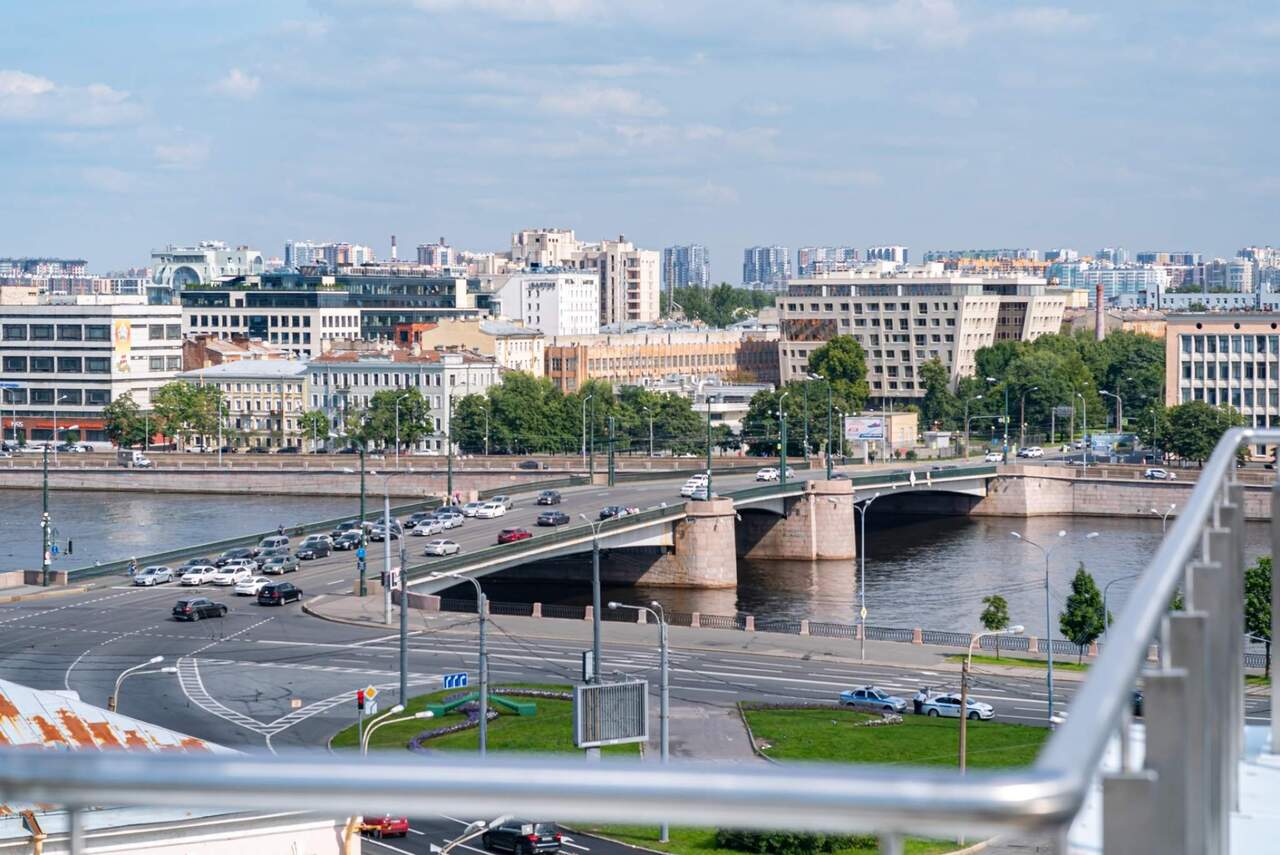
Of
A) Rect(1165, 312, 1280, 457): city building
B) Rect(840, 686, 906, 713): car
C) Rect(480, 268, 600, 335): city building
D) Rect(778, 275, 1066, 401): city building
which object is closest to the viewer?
Rect(840, 686, 906, 713): car

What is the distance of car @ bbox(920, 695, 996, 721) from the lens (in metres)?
31.6

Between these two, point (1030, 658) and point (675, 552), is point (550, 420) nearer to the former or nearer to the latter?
point (675, 552)

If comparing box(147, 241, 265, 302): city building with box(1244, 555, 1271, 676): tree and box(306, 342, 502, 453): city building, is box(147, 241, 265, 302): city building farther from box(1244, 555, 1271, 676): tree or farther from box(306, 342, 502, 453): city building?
box(1244, 555, 1271, 676): tree

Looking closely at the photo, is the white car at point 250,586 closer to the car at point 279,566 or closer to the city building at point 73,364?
the car at point 279,566

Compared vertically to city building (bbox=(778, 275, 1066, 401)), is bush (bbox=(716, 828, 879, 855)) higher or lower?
lower

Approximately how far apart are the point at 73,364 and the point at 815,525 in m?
52.1

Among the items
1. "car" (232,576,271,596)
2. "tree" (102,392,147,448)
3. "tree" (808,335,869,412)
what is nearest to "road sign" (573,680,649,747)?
"car" (232,576,271,596)

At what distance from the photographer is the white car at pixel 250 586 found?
47.7 metres

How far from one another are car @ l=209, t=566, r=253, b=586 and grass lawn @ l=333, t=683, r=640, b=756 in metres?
17.8

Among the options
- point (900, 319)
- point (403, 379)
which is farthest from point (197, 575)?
point (900, 319)

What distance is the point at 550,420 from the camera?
9169 centimetres

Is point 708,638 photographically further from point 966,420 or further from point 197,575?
point 966,420

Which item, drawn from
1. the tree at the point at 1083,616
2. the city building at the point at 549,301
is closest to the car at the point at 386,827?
the tree at the point at 1083,616

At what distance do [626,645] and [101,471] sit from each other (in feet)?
159
